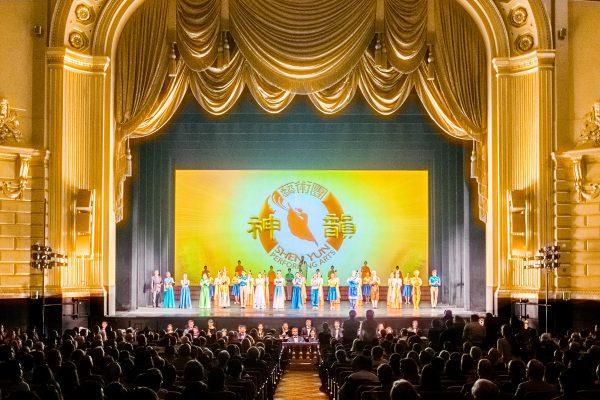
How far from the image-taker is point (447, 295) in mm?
29188

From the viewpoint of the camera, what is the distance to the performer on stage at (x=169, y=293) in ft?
91.6

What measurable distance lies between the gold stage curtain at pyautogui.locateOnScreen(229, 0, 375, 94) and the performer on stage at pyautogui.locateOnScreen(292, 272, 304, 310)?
18.8 ft

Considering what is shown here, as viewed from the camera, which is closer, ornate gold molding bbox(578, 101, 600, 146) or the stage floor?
ornate gold molding bbox(578, 101, 600, 146)

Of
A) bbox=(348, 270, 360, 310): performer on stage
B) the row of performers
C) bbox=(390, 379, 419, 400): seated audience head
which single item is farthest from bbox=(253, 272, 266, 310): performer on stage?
bbox=(390, 379, 419, 400): seated audience head

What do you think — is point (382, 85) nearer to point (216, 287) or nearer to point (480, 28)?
point (480, 28)

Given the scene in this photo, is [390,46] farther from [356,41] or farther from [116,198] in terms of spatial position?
[116,198]

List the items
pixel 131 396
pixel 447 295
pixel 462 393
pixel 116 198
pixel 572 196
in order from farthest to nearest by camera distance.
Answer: pixel 447 295 → pixel 116 198 → pixel 572 196 → pixel 462 393 → pixel 131 396

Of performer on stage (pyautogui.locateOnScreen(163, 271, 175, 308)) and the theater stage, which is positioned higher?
performer on stage (pyautogui.locateOnScreen(163, 271, 175, 308))

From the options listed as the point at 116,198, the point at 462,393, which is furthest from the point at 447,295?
the point at 462,393

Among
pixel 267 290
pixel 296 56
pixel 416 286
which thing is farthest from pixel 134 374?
pixel 416 286

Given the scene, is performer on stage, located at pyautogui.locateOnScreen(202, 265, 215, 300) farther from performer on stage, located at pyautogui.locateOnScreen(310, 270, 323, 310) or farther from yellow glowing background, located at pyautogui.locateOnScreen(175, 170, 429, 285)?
performer on stage, located at pyautogui.locateOnScreen(310, 270, 323, 310)

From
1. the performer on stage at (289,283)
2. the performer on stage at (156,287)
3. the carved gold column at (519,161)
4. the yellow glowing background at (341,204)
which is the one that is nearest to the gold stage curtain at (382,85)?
the carved gold column at (519,161)

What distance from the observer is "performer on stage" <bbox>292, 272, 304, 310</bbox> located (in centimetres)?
2786

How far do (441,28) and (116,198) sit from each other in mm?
8826
